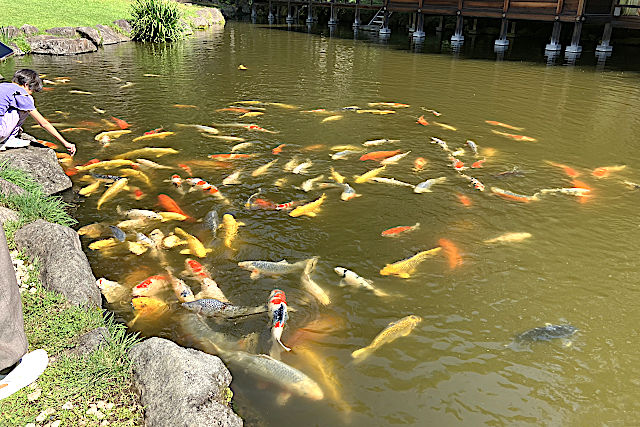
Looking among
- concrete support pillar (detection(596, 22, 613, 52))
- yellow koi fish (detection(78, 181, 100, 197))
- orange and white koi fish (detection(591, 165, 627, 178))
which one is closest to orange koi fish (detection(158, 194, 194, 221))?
yellow koi fish (detection(78, 181, 100, 197))

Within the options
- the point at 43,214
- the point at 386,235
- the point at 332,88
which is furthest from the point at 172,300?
the point at 332,88

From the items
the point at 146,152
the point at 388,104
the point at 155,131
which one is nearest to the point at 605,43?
the point at 388,104

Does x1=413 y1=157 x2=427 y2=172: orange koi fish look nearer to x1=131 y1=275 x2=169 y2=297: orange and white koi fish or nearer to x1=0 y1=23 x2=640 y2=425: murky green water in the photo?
x1=0 y1=23 x2=640 y2=425: murky green water

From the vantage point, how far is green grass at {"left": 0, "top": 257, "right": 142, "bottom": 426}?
3.24 meters

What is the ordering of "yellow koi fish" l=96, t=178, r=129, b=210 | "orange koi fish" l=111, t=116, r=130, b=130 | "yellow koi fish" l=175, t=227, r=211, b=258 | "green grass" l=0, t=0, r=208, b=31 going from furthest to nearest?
"green grass" l=0, t=0, r=208, b=31, "orange koi fish" l=111, t=116, r=130, b=130, "yellow koi fish" l=96, t=178, r=129, b=210, "yellow koi fish" l=175, t=227, r=211, b=258

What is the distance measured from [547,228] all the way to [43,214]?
612cm

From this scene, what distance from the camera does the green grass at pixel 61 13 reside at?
20.8 meters

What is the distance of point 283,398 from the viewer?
3953 millimetres

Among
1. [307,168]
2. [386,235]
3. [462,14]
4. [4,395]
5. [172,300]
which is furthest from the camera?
[462,14]

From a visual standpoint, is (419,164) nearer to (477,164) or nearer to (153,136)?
(477,164)

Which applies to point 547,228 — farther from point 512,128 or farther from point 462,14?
point 462,14

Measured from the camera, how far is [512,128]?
35.3 ft

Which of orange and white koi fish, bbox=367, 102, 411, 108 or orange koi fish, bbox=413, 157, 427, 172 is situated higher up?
orange and white koi fish, bbox=367, 102, 411, 108

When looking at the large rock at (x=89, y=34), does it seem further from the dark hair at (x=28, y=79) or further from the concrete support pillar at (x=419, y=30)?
the dark hair at (x=28, y=79)
